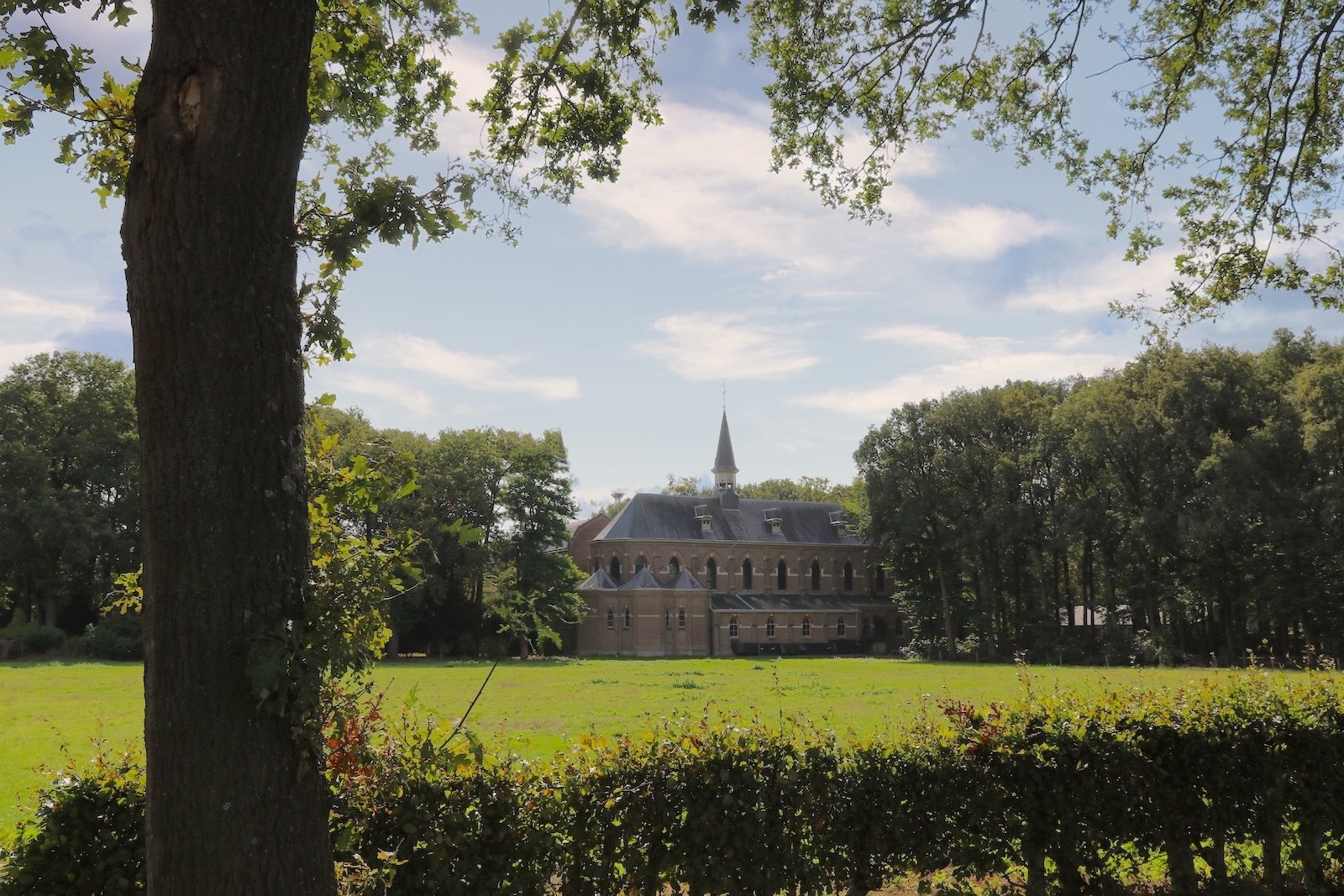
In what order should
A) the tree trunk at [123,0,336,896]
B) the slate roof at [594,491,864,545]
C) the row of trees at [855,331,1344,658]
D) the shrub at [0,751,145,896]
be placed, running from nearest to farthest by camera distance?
the tree trunk at [123,0,336,896] < the shrub at [0,751,145,896] < the row of trees at [855,331,1344,658] < the slate roof at [594,491,864,545]

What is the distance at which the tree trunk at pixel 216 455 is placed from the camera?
3434 millimetres

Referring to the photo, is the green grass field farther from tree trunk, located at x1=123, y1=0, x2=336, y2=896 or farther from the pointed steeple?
the pointed steeple

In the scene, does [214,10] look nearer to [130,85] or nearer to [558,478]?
[130,85]

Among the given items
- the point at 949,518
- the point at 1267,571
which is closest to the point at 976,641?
the point at 949,518

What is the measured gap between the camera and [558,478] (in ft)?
165

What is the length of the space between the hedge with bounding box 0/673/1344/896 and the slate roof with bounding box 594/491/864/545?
51024 millimetres

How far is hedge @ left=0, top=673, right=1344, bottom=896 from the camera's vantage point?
14.8ft

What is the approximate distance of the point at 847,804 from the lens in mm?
5660

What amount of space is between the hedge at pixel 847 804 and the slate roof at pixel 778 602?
166 ft

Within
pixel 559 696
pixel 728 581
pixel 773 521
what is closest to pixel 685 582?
pixel 728 581

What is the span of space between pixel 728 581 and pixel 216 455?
58636 mm

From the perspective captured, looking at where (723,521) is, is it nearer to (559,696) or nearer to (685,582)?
(685,582)

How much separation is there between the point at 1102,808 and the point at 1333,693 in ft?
8.70

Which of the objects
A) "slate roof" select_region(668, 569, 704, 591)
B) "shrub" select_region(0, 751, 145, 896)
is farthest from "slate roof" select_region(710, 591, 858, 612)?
"shrub" select_region(0, 751, 145, 896)
